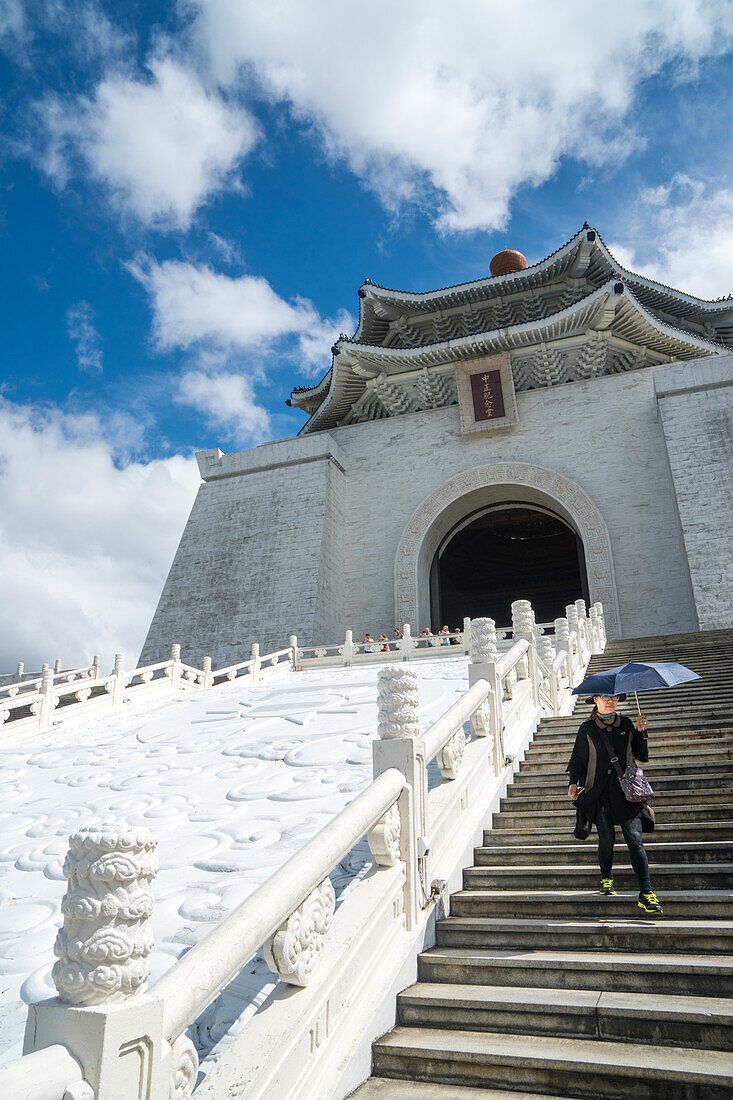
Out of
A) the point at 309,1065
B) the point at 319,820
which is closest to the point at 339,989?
the point at 309,1065

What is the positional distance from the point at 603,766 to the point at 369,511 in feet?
47.3

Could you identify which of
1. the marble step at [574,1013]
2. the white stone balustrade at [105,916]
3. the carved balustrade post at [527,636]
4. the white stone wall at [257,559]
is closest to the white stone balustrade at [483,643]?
the carved balustrade post at [527,636]

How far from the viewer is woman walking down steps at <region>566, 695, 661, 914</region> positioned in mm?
3342

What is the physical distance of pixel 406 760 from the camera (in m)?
3.41

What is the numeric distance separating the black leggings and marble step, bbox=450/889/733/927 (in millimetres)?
109

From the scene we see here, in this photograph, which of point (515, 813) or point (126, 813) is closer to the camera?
point (515, 813)

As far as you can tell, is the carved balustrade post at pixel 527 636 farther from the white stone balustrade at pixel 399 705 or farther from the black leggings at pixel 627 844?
the white stone balustrade at pixel 399 705

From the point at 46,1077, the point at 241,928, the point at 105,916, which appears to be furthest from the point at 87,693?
the point at 46,1077

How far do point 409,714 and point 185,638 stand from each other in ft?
45.4

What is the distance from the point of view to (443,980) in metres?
3.00

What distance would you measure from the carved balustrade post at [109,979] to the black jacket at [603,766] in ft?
7.73

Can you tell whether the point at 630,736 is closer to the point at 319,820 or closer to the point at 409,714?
the point at 409,714

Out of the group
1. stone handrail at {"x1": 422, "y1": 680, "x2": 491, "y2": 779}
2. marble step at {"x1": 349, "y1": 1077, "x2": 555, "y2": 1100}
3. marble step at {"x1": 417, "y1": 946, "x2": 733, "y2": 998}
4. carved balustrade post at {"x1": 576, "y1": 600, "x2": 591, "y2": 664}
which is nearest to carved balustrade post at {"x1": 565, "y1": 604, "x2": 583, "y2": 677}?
carved balustrade post at {"x1": 576, "y1": 600, "x2": 591, "y2": 664}

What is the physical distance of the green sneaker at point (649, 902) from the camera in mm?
3080
